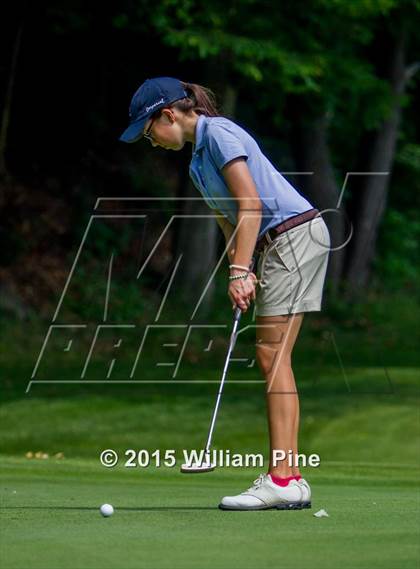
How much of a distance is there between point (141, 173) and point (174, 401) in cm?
918

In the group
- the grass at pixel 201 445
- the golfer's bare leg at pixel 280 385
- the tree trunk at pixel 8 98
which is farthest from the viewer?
the tree trunk at pixel 8 98

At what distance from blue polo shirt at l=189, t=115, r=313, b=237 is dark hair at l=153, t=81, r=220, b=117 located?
53 mm

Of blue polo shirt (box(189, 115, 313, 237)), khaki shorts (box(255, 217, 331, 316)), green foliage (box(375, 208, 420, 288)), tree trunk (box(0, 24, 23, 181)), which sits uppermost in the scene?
blue polo shirt (box(189, 115, 313, 237))

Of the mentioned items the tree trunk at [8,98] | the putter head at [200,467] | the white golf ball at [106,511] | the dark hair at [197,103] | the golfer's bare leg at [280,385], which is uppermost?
the dark hair at [197,103]

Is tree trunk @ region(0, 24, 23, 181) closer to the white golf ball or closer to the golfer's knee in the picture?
the golfer's knee

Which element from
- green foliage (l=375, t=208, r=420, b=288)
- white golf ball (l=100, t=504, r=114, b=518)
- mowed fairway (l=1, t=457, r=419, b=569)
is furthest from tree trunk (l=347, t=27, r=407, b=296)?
white golf ball (l=100, t=504, r=114, b=518)

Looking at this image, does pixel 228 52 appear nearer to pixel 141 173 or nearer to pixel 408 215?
pixel 141 173

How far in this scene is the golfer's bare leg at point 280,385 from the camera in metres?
6.16

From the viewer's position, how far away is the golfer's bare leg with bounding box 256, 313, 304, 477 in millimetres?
6157

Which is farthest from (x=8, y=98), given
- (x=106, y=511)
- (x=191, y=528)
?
(x=191, y=528)

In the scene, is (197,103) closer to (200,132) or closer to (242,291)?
(200,132)

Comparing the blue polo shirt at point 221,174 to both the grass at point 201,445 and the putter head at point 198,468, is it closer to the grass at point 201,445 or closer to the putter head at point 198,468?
the putter head at point 198,468

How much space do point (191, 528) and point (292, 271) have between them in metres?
1.37

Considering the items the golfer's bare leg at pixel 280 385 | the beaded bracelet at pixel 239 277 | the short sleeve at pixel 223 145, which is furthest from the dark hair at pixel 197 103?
the golfer's bare leg at pixel 280 385
